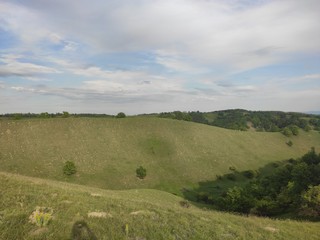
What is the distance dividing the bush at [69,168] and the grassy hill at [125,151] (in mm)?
1401

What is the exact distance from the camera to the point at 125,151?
88125 millimetres

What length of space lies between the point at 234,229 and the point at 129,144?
78984 mm

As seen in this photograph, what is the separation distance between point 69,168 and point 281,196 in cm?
4853

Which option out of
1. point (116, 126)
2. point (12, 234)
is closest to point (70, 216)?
point (12, 234)

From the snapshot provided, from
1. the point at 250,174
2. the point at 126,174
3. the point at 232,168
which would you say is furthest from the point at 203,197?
the point at 250,174

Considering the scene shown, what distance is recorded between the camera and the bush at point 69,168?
67500mm

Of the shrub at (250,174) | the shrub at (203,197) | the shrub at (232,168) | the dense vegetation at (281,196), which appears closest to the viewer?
the dense vegetation at (281,196)

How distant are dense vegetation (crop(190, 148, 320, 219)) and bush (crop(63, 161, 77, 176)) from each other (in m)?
32.3

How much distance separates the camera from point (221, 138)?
113625mm

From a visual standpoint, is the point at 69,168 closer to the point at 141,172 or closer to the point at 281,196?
the point at 141,172

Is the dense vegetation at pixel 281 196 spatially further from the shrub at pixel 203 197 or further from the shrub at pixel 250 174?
the shrub at pixel 250 174

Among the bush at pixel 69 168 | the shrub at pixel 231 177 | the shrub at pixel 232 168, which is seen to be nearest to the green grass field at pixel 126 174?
the bush at pixel 69 168

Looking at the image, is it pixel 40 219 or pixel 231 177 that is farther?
pixel 231 177

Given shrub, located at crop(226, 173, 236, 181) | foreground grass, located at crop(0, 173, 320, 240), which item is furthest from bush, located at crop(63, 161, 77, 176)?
foreground grass, located at crop(0, 173, 320, 240)
